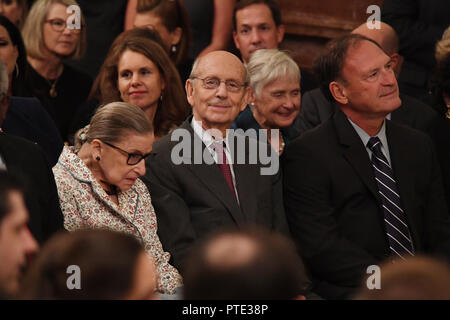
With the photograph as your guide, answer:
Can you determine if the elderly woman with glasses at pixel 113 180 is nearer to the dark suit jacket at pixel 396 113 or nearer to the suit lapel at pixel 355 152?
the suit lapel at pixel 355 152

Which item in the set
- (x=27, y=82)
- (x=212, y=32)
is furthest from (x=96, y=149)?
(x=212, y=32)

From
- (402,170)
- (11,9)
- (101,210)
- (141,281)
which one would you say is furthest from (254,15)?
(141,281)

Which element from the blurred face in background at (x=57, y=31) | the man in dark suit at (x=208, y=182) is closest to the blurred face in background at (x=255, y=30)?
the blurred face in background at (x=57, y=31)

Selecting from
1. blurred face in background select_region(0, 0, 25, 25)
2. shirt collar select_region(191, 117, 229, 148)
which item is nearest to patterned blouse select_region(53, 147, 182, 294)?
shirt collar select_region(191, 117, 229, 148)

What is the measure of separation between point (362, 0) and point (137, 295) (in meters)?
3.52

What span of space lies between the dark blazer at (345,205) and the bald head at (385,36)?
914mm

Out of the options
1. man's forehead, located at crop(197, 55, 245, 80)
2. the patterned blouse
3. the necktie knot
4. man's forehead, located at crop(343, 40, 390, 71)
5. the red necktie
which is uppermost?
man's forehead, located at crop(343, 40, 390, 71)

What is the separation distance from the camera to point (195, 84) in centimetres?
349

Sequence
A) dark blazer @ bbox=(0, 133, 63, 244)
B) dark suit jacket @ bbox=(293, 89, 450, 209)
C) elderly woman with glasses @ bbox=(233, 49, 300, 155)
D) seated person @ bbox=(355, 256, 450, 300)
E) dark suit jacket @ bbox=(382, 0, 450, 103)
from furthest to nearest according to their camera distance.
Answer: dark suit jacket @ bbox=(382, 0, 450, 103) < dark suit jacket @ bbox=(293, 89, 450, 209) < elderly woman with glasses @ bbox=(233, 49, 300, 155) < dark blazer @ bbox=(0, 133, 63, 244) < seated person @ bbox=(355, 256, 450, 300)

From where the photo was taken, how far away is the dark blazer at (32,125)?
339cm

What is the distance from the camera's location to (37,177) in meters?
2.77

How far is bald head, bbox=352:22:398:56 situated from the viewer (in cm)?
418

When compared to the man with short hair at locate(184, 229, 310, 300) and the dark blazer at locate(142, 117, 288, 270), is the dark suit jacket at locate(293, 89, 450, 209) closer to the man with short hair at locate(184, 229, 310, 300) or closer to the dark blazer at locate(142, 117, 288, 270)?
the dark blazer at locate(142, 117, 288, 270)

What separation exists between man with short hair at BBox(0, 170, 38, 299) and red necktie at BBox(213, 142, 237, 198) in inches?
54.2
